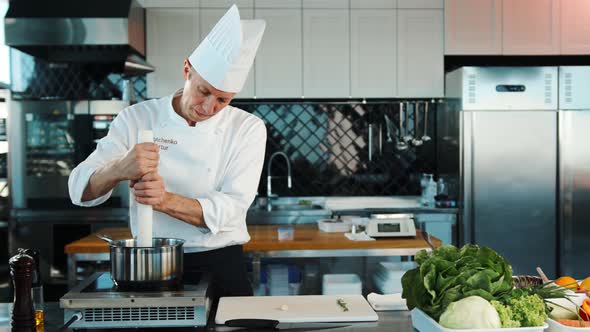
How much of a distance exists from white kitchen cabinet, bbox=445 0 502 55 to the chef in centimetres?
321

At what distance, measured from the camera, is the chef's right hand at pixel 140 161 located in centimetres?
177

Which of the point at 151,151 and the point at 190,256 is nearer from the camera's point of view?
the point at 151,151

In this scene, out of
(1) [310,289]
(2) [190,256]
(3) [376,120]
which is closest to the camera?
(2) [190,256]

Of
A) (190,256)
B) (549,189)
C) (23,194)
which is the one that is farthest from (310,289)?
(23,194)

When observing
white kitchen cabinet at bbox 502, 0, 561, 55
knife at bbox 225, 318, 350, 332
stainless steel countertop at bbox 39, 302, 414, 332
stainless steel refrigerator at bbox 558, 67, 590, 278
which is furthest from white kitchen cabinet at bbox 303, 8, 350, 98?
knife at bbox 225, 318, 350, 332

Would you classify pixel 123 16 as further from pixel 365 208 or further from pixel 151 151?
pixel 151 151

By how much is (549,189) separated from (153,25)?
3.15 meters

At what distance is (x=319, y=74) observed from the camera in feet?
17.0

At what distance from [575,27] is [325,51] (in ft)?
6.34

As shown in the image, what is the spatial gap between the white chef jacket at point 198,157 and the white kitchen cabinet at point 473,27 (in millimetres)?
3242

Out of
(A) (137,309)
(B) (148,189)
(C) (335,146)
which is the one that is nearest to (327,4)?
(C) (335,146)

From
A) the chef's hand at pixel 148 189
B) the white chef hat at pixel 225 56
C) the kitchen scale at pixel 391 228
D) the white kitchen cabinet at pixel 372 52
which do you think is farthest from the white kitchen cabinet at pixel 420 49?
the chef's hand at pixel 148 189

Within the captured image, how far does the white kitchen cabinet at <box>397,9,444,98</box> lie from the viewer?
5.21m

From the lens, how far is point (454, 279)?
150cm
